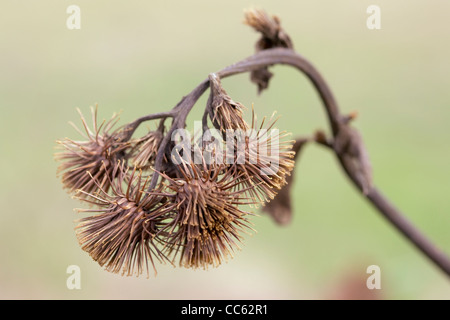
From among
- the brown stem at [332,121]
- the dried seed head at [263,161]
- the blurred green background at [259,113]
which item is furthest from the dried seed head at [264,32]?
the blurred green background at [259,113]

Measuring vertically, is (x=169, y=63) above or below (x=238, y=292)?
above

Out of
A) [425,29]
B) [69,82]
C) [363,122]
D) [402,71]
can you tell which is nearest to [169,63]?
[69,82]

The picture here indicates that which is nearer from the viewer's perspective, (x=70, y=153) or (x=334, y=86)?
(x=70, y=153)

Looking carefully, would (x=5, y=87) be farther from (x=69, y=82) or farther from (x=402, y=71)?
(x=402, y=71)

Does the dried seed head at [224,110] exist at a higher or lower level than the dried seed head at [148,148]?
higher

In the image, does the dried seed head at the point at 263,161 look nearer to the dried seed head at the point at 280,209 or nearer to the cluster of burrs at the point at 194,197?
the cluster of burrs at the point at 194,197

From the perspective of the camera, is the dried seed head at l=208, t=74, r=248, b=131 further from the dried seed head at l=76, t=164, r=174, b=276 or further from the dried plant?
the dried seed head at l=76, t=164, r=174, b=276

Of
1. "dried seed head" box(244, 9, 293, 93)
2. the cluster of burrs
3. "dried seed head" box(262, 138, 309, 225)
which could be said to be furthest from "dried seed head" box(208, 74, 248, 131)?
"dried seed head" box(262, 138, 309, 225)
